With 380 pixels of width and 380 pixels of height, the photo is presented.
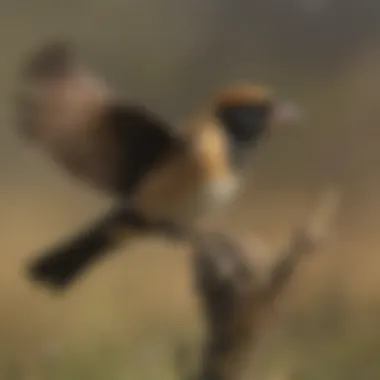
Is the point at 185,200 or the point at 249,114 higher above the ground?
the point at 249,114

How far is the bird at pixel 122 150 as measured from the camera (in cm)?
89

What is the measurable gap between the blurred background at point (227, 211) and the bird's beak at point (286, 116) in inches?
0.4

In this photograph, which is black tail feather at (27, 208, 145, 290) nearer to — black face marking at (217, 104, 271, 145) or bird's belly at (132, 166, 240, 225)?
bird's belly at (132, 166, 240, 225)

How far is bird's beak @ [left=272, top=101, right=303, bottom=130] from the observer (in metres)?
0.92

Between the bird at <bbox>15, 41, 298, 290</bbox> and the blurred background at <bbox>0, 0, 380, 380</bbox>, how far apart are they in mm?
15

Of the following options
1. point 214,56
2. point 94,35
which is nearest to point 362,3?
point 214,56

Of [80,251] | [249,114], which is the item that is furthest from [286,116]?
[80,251]

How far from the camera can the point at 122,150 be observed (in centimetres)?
90

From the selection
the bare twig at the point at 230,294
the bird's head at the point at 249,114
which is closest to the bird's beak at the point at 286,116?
the bird's head at the point at 249,114

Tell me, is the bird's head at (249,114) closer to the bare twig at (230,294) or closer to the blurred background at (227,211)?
the blurred background at (227,211)

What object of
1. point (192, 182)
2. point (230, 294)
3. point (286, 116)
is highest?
point (286, 116)

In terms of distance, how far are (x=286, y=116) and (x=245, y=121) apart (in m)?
0.06

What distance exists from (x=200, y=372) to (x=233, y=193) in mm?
216

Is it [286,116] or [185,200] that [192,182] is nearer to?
[185,200]
